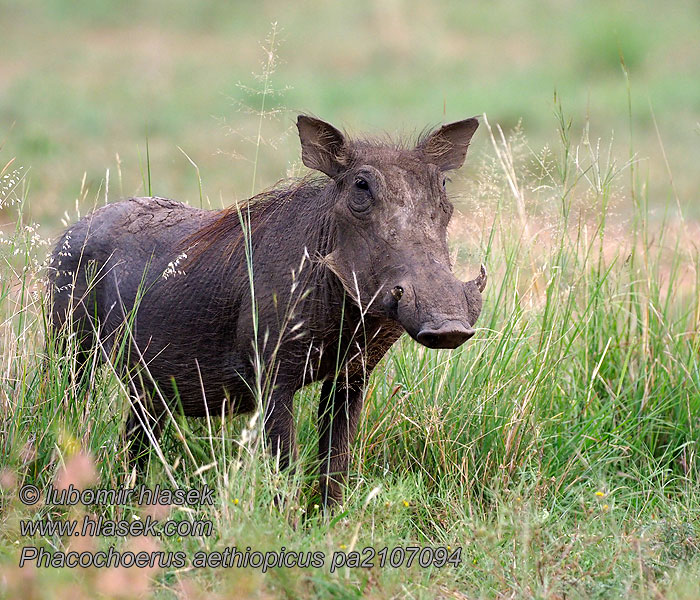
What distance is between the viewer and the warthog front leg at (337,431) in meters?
3.60

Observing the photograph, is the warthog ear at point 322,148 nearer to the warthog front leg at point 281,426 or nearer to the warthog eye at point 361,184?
the warthog eye at point 361,184

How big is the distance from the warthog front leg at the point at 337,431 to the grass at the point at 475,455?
99 millimetres

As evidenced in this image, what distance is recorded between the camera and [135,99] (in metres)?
13.6

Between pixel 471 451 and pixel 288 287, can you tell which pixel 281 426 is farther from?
pixel 471 451

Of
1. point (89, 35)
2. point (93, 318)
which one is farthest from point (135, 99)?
point (93, 318)

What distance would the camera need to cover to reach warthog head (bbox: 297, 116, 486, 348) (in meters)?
2.95

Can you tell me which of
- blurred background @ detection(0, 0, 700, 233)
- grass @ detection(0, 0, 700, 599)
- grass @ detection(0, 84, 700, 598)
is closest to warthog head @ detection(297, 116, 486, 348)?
grass @ detection(0, 0, 700, 599)

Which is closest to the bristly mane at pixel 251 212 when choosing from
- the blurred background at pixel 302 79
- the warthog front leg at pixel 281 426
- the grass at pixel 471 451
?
the grass at pixel 471 451

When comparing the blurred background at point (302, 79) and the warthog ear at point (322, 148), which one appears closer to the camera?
the warthog ear at point (322, 148)

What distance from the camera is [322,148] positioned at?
3.36 m

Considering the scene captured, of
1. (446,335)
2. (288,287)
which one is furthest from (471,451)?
(446,335)

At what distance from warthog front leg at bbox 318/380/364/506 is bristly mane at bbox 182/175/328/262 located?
0.62 meters

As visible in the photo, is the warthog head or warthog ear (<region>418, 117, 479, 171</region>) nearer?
the warthog head

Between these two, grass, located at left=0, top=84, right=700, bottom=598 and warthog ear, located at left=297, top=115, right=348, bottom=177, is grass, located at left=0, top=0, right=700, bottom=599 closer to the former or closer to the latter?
grass, located at left=0, top=84, right=700, bottom=598
